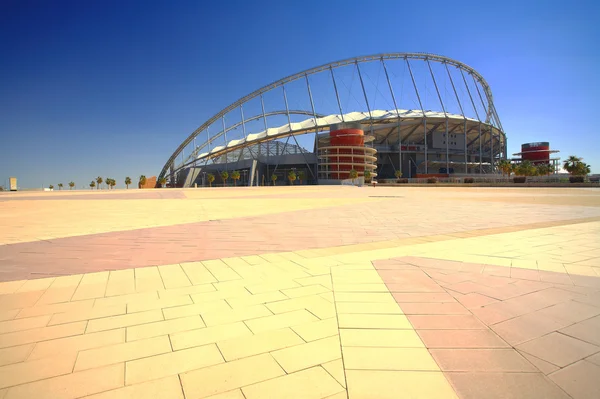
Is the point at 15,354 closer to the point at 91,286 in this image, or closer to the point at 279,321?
the point at 91,286

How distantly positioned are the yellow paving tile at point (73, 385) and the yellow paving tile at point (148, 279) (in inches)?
Answer: 68.3

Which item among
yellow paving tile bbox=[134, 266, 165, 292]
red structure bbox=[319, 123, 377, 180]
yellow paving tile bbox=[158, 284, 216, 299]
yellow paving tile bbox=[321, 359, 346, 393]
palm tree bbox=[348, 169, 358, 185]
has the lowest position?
yellow paving tile bbox=[321, 359, 346, 393]

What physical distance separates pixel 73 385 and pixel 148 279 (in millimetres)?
2283

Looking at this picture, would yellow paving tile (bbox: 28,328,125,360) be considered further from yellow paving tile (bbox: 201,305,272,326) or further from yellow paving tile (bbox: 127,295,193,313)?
yellow paving tile (bbox: 201,305,272,326)

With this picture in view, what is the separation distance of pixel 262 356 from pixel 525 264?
165 inches

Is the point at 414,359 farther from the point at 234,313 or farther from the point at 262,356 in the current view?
the point at 234,313

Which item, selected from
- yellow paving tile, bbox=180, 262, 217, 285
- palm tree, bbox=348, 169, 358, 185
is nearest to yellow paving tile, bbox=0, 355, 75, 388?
yellow paving tile, bbox=180, 262, 217, 285

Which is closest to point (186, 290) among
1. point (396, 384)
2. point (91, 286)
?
point (91, 286)

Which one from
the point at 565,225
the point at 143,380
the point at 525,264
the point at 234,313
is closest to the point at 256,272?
the point at 234,313

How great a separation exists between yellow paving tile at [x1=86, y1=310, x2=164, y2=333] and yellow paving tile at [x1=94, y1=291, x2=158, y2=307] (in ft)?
1.26

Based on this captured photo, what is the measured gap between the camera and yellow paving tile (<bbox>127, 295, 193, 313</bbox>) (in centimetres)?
332

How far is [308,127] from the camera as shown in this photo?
277 ft

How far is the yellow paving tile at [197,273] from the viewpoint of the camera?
417 cm

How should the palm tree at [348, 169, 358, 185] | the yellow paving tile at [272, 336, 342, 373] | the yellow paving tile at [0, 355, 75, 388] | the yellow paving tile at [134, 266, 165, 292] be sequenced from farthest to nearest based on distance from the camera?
the palm tree at [348, 169, 358, 185] → the yellow paving tile at [134, 266, 165, 292] → the yellow paving tile at [272, 336, 342, 373] → the yellow paving tile at [0, 355, 75, 388]
